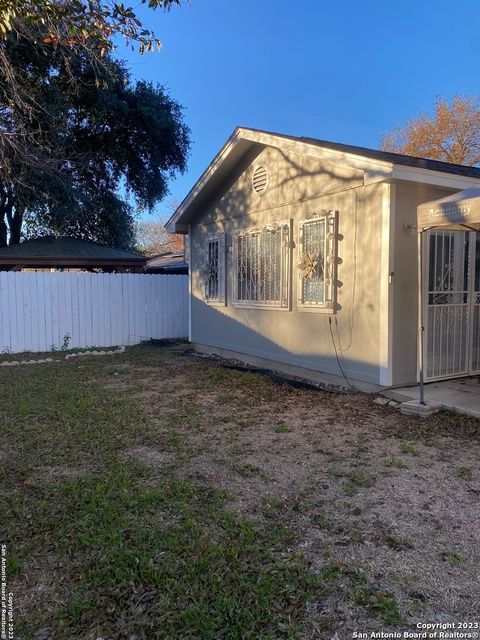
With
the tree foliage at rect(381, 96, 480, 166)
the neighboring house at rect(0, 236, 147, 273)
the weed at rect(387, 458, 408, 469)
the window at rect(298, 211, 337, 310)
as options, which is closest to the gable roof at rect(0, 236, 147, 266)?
the neighboring house at rect(0, 236, 147, 273)

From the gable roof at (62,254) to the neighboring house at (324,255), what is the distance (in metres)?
4.20

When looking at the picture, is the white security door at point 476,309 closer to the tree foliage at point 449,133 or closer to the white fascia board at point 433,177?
the white fascia board at point 433,177

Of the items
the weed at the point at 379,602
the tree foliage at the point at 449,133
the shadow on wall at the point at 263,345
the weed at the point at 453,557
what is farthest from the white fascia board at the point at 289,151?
the tree foliage at the point at 449,133

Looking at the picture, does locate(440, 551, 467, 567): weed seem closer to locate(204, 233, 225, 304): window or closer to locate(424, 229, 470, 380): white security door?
locate(424, 229, 470, 380): white security door

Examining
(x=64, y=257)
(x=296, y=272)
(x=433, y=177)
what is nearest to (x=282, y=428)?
(x=296, y=272)

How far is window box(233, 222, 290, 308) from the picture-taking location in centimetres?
781

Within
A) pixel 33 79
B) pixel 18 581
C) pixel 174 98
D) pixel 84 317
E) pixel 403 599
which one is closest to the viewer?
pixel 403 599

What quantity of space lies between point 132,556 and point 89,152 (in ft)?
48.0

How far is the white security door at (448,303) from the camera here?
6.18 m

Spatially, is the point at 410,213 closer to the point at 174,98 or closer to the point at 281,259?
the point at 281,259

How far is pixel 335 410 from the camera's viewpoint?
5848 mm

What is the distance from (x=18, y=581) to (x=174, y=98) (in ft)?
53.5

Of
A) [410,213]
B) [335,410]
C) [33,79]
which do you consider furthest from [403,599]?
[33,79]

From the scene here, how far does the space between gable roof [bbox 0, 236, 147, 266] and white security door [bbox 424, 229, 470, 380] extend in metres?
9.30
